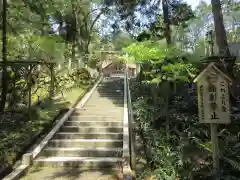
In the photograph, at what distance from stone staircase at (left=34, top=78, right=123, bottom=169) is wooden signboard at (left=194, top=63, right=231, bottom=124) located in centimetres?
240

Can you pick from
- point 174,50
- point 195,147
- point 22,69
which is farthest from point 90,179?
point 22,69

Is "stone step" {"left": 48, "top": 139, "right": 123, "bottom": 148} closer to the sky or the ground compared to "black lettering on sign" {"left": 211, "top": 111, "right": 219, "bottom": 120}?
closer to the ground

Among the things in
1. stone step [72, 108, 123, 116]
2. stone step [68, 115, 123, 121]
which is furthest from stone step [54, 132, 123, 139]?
stone step [72, 108, 123, 116]

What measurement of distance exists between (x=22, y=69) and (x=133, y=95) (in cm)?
506

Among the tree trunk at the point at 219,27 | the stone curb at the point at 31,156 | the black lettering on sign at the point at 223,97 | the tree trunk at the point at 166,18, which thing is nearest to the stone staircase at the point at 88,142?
the stone curb at the point at 31,156

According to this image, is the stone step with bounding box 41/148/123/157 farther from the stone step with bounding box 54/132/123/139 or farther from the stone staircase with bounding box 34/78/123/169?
the stone step with bounding box 54/132/123/139

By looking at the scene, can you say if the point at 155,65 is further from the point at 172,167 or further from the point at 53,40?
the point at 53,40

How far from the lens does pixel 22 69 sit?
369 inches

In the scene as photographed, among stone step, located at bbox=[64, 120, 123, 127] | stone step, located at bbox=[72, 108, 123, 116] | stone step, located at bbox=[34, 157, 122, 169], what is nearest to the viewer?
stone step, located at bbox=[34, 157, 122, 169]

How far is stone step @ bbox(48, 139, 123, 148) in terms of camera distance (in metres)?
6.88

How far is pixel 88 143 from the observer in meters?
6.91

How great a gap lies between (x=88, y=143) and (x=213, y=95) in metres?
3.65

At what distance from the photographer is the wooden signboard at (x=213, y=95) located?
4805 millimetres

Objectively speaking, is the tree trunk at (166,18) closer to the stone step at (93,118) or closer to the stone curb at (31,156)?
the stone step at (93,118)
